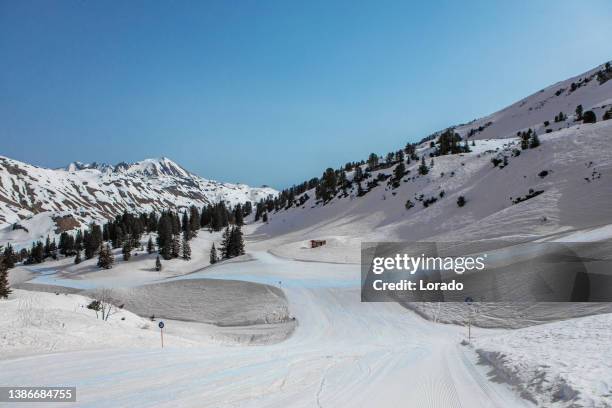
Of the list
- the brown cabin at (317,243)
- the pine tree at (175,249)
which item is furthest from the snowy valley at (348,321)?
the brown cabin at (317,243)

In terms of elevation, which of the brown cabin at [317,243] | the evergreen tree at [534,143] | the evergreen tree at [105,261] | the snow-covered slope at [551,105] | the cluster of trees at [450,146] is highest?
the snow-covered slope at [551,105]

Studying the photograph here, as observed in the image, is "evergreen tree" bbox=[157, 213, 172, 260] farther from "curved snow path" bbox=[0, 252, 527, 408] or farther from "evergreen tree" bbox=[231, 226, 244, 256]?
"curved snow path" bbox=[0, 252, 527, 408]

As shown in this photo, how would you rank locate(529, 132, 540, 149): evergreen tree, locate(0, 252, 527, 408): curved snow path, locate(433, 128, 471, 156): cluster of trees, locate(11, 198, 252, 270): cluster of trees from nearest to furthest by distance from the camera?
locate(0, 252, 527, 408): curved snow path
locate(529, 132, 540, 149): evergreen tree
locate(11, 198, 252, 270): cluster of trees
locate(433, 128, 471, 156): cluster of trees

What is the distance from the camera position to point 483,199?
6053 cm

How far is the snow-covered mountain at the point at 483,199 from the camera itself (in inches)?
1697

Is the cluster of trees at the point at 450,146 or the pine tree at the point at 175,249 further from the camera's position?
the cluster of trees at the point at 450,146

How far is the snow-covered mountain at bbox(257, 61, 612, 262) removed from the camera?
4309cm

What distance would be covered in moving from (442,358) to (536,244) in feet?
79.7

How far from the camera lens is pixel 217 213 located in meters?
124

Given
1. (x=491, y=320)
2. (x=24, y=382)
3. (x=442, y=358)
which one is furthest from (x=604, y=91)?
(x=24, y=382)

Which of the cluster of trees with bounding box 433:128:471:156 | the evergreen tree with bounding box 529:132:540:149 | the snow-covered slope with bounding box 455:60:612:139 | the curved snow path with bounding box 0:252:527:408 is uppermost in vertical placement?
the snow-covered slope with bounding box 455:60:612:139

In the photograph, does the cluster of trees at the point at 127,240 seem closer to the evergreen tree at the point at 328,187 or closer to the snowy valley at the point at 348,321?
the snowy valley at the point at 348,321

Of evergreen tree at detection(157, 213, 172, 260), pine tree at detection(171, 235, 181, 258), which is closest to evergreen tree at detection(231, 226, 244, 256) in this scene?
pine tree at detection(171, 235, 181, 258)

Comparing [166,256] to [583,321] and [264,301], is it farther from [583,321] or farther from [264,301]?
[583,321]
